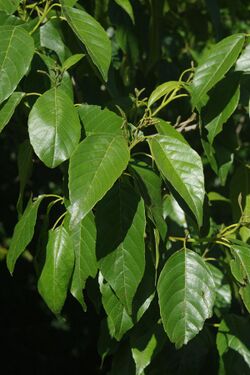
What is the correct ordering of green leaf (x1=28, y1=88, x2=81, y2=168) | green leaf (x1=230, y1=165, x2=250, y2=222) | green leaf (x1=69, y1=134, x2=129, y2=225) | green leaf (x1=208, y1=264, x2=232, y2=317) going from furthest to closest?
green leaf (x1=208, y1=264, x2=232, y2=317) → green leaf (x1=230, y1=165, x2=250, y2=222) → green leaf (x1=28, y1=88, x2=81, y2=168) → green leaf (x1=69, y1=134, x2=129, y2=225)

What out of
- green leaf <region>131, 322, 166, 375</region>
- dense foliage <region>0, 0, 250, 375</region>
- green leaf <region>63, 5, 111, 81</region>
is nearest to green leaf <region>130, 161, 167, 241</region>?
dense foliage <region>0, 0, 250, 375</region>

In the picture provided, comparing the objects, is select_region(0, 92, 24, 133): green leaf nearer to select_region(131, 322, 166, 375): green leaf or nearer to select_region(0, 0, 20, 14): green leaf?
select_region(0, 0, 20, 14): green leaf

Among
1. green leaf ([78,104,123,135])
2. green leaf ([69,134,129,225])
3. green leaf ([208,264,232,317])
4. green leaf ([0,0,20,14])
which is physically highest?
green leaf ([0,0,20,14])

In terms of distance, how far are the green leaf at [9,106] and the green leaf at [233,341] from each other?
0.76 meters

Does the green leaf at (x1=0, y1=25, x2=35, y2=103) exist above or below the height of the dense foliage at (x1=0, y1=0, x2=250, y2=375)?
above

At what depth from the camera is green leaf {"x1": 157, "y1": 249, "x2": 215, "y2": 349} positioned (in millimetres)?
1473

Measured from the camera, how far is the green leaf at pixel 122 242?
1412 mm

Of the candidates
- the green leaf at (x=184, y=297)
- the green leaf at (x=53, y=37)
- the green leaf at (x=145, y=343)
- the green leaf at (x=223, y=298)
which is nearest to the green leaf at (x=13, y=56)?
the green leaf at (x=53, y=37)

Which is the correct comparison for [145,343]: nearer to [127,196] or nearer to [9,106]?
[127,196]

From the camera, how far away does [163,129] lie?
5.17 ft

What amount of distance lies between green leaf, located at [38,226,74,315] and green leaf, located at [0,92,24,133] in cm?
27

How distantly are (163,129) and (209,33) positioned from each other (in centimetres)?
174

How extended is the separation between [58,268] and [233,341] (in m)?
0.51

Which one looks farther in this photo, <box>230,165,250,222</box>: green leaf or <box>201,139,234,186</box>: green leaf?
<box>230,165,250,222</box>: green leaf
